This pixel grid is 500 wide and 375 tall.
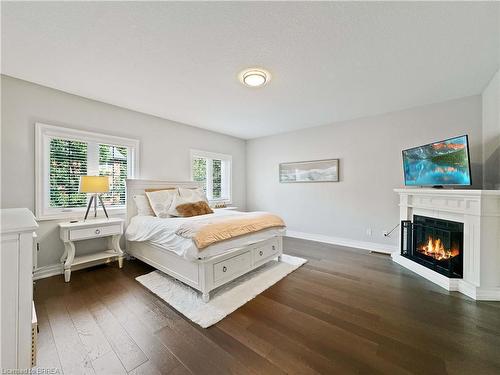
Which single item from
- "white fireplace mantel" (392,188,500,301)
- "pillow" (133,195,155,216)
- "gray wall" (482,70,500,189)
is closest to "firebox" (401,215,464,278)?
"white fireplace mantel" (392,188,500,301)

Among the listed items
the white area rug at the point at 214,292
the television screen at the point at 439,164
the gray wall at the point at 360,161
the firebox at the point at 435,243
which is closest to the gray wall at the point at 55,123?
the white area rug at the point at 214,292

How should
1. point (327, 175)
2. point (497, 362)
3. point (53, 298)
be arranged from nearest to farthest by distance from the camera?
point (497, 362) < point (53, 298) < point (327, 175)

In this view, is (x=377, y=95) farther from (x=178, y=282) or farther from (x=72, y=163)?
(x=72, y=163)

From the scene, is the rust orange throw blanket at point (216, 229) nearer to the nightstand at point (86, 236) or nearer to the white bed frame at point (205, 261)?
the white bed frame at point (205, 261)

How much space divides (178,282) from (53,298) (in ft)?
4.21

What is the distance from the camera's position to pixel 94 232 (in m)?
2.78

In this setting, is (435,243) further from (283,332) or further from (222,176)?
(222,176)

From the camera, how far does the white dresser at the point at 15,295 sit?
1.00 m

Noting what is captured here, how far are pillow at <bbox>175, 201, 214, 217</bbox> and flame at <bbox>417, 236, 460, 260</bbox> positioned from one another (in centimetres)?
336

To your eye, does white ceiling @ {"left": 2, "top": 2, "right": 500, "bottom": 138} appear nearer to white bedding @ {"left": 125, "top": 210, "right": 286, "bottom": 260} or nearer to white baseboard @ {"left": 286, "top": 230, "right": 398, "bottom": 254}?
white bedding @ {"left": 125, "top": 210, "right": 286, "bottom": 260}

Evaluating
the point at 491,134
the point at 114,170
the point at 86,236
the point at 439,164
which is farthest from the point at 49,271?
the point at 491,134

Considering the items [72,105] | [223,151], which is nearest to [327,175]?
[223,151]

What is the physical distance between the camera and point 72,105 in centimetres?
296

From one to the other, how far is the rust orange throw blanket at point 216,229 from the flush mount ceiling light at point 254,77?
5.74 feet
